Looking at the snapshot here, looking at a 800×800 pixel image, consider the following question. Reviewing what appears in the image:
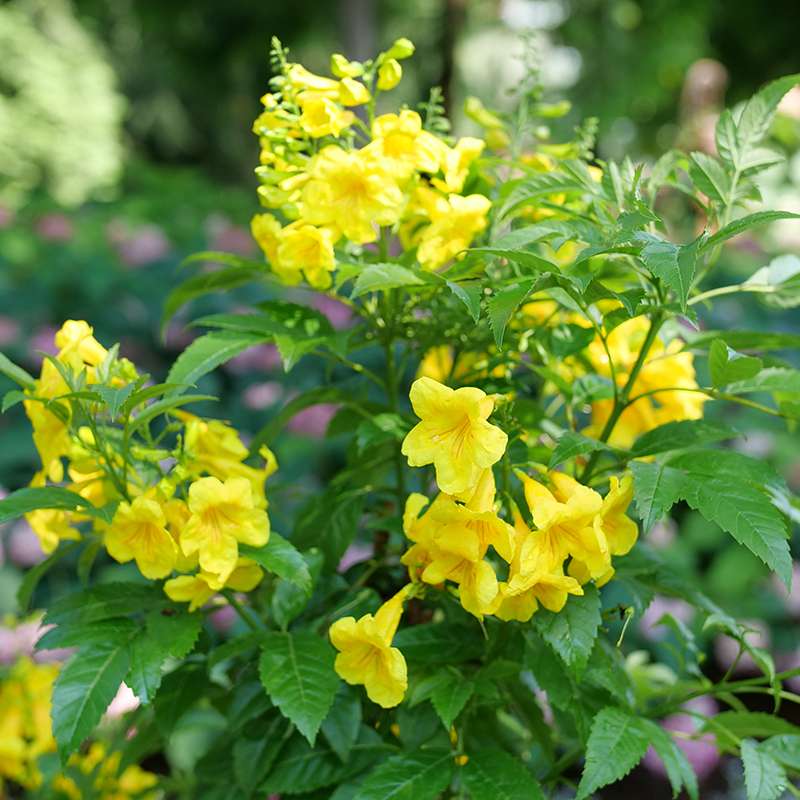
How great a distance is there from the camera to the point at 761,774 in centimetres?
86

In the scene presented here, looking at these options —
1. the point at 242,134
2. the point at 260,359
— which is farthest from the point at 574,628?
the point at 242,134

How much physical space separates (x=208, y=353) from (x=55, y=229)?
3.71 metres

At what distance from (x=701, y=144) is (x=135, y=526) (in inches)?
208

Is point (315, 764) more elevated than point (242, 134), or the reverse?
point (315, 764)

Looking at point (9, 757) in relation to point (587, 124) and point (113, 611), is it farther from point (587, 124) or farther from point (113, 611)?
point (587, 124)

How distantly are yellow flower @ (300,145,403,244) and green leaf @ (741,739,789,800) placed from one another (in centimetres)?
58

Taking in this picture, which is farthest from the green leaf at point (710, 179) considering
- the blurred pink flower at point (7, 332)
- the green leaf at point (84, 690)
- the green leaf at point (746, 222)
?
the blurred pink flower at point (7, 332)

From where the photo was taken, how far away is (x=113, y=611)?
0.93 metres

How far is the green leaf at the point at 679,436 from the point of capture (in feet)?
2.96

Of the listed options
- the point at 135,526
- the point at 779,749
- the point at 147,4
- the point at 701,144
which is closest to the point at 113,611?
the point at 135,526

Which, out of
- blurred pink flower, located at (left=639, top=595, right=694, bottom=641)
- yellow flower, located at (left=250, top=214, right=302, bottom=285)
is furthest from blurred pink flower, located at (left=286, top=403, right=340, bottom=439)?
yellow flower, located at (left=250, top=214, right=302, bottom=285)

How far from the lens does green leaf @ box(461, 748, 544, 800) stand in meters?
0.87

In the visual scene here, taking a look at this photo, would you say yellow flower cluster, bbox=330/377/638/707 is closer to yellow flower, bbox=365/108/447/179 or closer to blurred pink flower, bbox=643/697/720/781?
yellow flower, bbox=365/108/447/179

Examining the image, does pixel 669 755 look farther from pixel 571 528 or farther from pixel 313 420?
pixel 313 420
